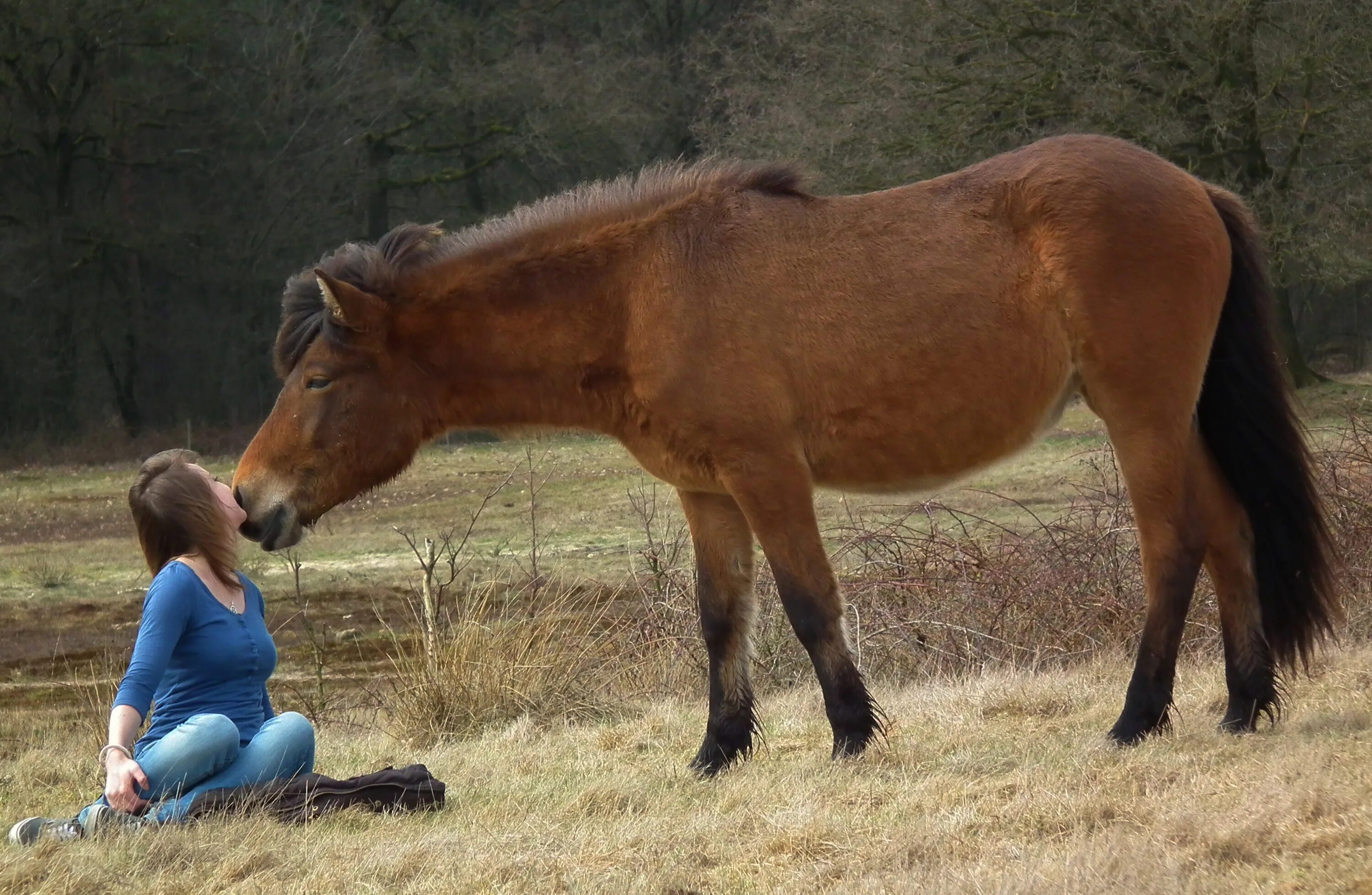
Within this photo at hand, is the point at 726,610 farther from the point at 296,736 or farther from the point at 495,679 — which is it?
Answer: the point at 495,679

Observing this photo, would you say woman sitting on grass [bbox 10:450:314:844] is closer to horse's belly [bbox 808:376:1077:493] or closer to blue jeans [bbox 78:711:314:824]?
blue jeans [bbox 78:711:314:824]

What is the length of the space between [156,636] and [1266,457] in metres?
4.31

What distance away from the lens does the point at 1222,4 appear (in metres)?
18.8

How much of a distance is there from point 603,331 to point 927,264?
137cm

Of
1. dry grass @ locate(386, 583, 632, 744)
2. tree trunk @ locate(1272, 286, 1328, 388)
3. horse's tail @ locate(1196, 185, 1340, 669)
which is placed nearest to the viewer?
horse's tail @ locate(1196, 185, 1340, 669)

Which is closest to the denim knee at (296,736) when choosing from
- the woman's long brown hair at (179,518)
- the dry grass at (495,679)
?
the woman's long brown hair at (179,518)

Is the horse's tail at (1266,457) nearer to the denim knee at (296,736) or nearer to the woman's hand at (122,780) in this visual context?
the denim knee at (296,736)

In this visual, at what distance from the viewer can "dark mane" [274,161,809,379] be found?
238 inches

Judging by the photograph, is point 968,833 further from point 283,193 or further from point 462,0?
point 462,0

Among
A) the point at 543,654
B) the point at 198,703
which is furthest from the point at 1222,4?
the point at 198,703

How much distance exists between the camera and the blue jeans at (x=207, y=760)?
4.95 m

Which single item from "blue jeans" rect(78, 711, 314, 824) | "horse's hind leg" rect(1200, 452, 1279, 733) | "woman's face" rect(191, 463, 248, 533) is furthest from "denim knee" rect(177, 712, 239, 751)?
"horse's hind leg" rect(1200, 452, 1279, 733)

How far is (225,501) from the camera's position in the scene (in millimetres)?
5344

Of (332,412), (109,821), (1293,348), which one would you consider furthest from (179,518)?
(1293,348)
